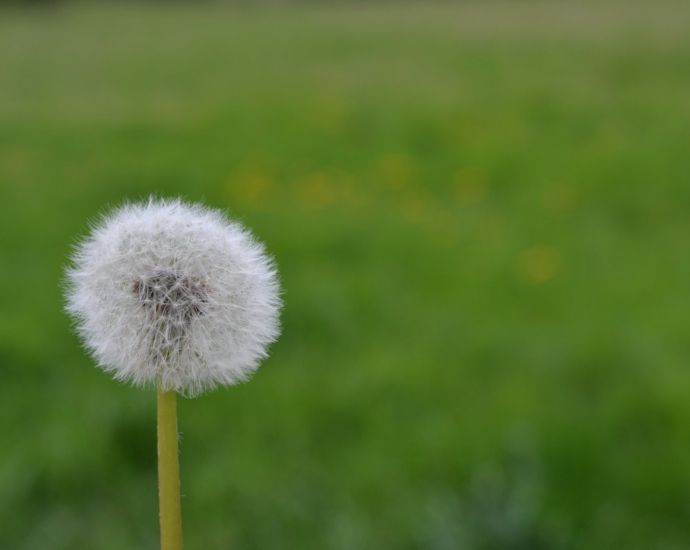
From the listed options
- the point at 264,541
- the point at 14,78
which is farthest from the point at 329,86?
the point at 264,541

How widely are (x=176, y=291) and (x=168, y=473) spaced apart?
350 millimetres

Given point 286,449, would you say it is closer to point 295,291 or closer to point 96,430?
point 96,430

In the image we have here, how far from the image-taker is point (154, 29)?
65.0 ft

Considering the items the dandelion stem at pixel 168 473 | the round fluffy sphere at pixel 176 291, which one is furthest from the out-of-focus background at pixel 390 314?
the dandelion stem at pixel 168 473

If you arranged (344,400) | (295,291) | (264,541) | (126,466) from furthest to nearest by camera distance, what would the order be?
(295,291) < (344,400) < (126,466) < (264,541)

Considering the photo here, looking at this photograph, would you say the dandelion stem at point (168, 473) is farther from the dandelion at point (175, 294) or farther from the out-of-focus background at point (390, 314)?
the out-of-focus background at point (390, 314)

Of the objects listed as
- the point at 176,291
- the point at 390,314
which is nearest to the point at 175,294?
the point at 176,291

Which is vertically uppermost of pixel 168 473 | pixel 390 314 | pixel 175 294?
pixel 390 314

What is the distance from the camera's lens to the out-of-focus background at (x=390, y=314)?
374cm

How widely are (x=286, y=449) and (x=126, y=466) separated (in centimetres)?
82

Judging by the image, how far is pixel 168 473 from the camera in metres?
0.63

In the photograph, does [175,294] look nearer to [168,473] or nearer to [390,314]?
[168,473]

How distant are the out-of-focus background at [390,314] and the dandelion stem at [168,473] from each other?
377 mm

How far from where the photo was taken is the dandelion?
886 millimetres
